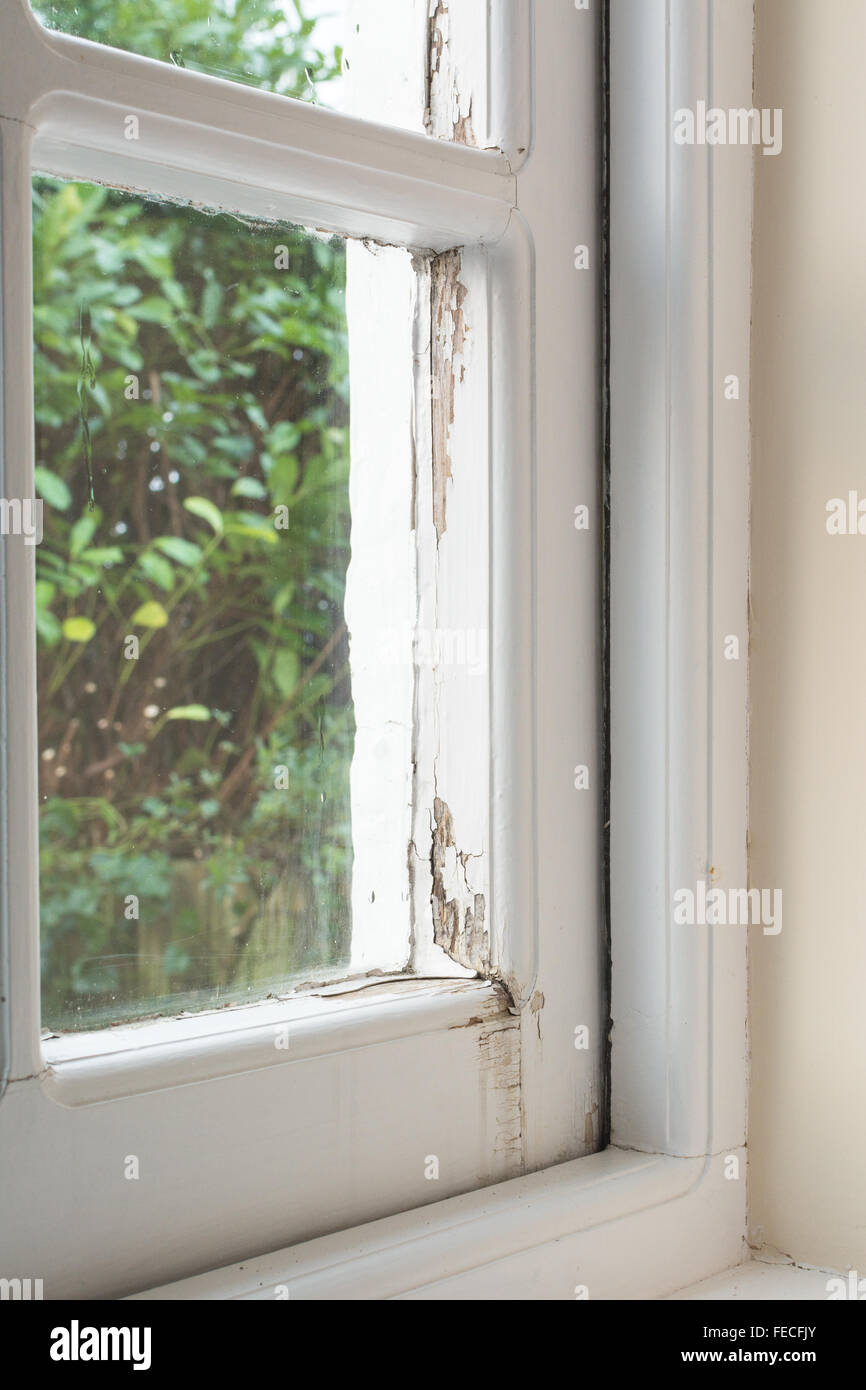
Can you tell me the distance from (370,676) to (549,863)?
14 centimetres

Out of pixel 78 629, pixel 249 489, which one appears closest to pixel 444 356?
pixel 249 489

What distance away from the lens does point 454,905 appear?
0.67 metres

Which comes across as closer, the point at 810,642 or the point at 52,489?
the point at 52,489

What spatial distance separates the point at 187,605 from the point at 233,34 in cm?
28

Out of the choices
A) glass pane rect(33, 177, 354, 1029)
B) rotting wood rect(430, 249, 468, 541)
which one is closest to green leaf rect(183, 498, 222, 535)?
glass pane rect(33, 177, 354, 1029)

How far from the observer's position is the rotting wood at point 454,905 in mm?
661

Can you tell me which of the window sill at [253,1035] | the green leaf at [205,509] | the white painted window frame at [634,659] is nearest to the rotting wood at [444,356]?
the white painted window frame at [634,659]

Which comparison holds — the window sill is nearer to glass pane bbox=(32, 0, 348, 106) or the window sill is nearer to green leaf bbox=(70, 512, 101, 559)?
green leaf bbox=(70, 512, 101, 559)

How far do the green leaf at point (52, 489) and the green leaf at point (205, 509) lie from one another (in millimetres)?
64

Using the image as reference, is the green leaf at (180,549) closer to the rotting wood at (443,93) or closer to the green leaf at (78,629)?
the green leaf at (78,629)

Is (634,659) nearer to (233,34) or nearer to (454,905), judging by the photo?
(454,905)

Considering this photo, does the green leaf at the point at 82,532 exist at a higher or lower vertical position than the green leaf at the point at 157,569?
higher
